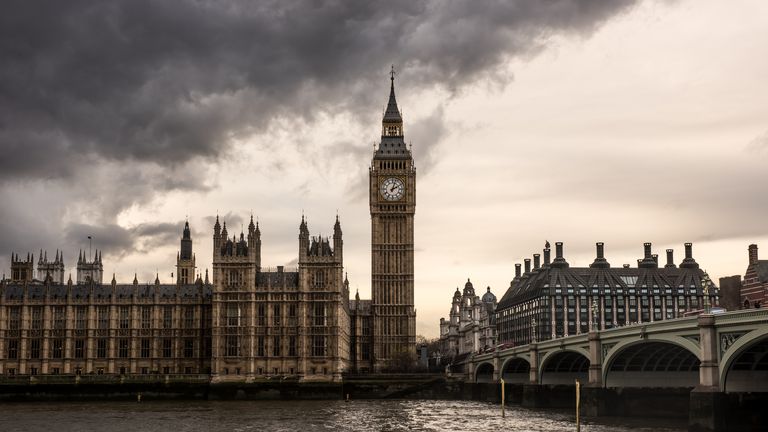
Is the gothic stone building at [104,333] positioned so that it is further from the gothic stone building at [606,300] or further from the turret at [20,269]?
the gothic stone building at [606,300]

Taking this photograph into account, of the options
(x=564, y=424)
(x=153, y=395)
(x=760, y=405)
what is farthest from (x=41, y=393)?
(x=760, y=405)

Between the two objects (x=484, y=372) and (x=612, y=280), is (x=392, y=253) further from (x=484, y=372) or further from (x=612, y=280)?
(x=612, y=280)

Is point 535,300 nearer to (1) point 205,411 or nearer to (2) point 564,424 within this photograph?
(1) point 205,411

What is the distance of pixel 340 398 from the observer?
414 feet

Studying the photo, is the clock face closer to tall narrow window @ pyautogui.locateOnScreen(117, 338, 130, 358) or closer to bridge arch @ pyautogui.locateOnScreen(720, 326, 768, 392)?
tall narrow window @ pyautogui.locateOnScreen(117, 338, 130, 358)

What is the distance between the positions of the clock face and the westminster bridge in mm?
41270

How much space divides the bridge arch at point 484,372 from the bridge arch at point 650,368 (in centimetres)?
5605

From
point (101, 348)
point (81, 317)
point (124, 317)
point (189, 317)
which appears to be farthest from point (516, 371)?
point (81, 317)

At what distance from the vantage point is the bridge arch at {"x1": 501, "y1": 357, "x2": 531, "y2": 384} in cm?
12094

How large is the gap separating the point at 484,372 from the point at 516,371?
1877cm

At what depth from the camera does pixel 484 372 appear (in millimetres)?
147000

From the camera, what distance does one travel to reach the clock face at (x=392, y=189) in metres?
165

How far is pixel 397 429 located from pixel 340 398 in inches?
2071

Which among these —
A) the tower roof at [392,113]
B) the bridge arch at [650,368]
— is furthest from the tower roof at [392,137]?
the bridge arch at [650,368]
